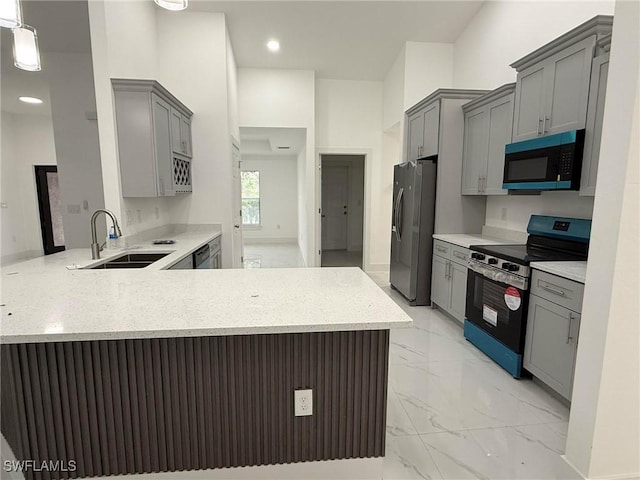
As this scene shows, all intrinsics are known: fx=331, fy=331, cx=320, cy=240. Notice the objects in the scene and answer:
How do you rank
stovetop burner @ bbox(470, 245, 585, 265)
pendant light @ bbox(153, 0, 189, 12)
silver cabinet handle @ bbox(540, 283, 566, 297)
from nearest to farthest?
pendant light @ bbox(153, 0, 189, 12), silver cabinet handle @ bbox(540, 283, 566, 297), stovetop burner @ bbox(470, 245, 585, 265)

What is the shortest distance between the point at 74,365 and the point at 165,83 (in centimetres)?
371

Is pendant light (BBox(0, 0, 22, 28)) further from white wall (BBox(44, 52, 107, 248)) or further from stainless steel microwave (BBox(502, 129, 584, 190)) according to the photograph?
stainless steel microwave (BBox(502, 129, 584, 190))

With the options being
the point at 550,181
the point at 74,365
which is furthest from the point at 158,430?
the point at 550,181

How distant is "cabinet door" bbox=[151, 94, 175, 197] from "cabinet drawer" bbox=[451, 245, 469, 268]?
2945 mm

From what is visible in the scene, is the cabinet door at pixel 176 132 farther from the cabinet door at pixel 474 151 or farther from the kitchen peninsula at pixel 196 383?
the cabinet door at pixel 474 151

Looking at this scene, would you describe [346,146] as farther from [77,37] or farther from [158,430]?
[158,430]

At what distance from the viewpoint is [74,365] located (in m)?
1.32

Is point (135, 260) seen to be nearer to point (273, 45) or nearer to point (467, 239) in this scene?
point (467, 239)

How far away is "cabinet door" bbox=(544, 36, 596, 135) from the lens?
2.21 m

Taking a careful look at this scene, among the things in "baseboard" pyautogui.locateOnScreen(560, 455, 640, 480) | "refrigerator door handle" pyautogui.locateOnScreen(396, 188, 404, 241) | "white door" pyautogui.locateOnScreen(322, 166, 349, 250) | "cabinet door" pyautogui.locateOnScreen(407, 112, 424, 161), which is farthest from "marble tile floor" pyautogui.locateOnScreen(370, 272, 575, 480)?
"white door" pyautogui.locateOnScreen(322, 166, 349, 250)

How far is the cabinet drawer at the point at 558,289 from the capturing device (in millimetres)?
1966

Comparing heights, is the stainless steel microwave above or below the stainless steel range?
above

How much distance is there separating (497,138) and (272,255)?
18.3 feet

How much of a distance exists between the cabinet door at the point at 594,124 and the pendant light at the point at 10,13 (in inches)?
128
